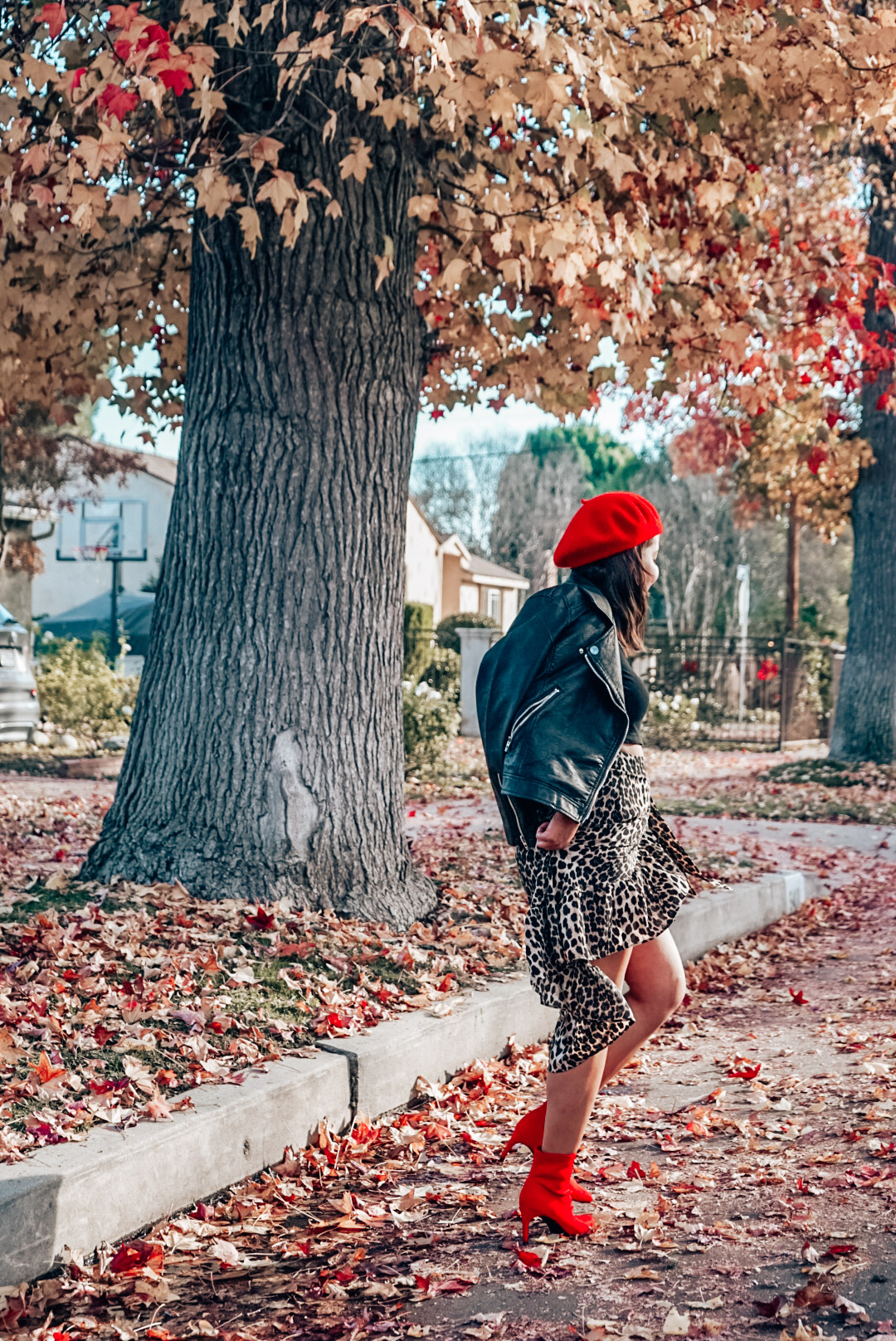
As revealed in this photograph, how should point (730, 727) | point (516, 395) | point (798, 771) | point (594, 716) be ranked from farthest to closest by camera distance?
point (730, 727)
point (798, 771)
point (516, 395)
point (594, 716)

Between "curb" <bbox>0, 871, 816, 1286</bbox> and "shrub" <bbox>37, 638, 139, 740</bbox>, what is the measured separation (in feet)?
40.7

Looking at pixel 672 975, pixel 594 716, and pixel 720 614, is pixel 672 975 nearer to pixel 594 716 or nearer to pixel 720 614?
pixel 594 716

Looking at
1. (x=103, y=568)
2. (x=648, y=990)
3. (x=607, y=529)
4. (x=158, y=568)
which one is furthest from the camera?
(x=103, y=568)

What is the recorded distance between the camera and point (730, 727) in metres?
23.5

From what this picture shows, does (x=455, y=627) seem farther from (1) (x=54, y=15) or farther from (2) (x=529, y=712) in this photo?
(2) (x=529, y=712)

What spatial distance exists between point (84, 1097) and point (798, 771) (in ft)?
39.4

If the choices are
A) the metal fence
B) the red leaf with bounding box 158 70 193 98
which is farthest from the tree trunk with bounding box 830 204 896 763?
the red leaf with bounding box 158 70 193 98

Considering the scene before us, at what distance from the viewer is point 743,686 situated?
23281mm

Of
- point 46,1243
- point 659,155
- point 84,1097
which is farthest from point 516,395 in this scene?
point 46,1243

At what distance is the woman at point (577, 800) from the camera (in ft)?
9.92

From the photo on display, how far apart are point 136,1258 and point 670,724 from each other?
18541mm

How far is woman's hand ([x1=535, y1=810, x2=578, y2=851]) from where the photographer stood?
2.99 meters

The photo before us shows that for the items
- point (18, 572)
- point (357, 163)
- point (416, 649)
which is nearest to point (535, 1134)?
point (357, 163)

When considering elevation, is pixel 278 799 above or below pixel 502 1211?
above
